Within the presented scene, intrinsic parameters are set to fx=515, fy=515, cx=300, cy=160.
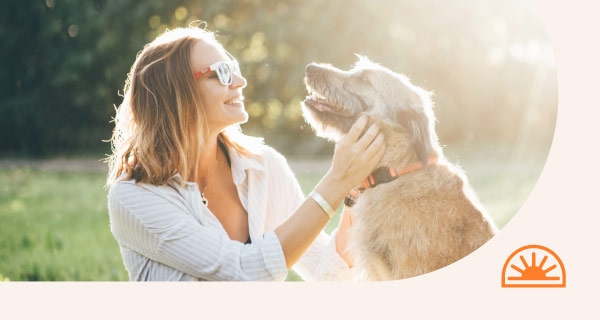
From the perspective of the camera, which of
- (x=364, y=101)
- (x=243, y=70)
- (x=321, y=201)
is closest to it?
(x=321, y=201)

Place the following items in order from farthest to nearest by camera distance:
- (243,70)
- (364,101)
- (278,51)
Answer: (243,70)
(278,51)
(364,101)

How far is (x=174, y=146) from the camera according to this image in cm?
215

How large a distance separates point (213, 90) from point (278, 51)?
3690mm

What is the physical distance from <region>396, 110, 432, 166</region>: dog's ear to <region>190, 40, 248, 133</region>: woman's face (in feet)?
2.33

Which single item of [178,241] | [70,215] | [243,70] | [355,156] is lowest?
[70,215]

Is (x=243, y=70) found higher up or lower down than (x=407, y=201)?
higher up

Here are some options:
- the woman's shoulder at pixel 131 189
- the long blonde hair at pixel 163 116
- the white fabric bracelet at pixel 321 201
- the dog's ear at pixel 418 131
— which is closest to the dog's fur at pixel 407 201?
the dog's ear at pixel 418 131

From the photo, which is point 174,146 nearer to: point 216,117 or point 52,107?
point 216,117

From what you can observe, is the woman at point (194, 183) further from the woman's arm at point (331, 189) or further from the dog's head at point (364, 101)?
the dog's head at point (364, 101)

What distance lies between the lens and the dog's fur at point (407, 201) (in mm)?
2143

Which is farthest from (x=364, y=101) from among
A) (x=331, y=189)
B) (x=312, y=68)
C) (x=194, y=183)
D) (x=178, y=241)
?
(x=178, y=241)

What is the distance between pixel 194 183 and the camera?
2.20 metres

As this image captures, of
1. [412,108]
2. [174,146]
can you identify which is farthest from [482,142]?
[174,146]

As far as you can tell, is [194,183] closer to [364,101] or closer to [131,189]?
[131,189]
